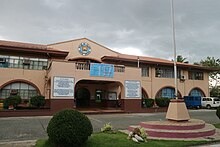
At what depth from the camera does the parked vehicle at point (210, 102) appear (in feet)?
95.3

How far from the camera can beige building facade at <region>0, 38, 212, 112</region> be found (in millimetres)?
18875

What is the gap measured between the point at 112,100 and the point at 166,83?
8515 millimetres

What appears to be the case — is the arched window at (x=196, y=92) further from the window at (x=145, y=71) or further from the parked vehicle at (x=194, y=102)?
the window at (x=145, y=71)

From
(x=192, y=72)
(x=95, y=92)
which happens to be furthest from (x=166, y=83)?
(x=95, y=92)

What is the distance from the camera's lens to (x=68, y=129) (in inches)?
245

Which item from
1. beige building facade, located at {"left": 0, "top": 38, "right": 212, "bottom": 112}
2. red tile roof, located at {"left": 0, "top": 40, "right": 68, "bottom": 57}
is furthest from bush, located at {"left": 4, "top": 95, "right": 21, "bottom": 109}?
red tile roof, located at {"left": 0, "top": 40, "right": 68, "bottom": 57}

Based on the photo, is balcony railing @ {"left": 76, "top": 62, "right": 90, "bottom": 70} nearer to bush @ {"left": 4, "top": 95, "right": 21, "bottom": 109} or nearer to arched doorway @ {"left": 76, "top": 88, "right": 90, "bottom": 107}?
bush @ {"left": 4, "top": 95, "right": 21, "bottom": 109}

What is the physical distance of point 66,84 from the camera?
734 inches

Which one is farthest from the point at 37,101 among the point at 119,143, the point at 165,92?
the point at 165,92

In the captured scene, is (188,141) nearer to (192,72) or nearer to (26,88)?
(26,88)

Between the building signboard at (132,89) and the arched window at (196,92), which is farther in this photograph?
the arched window at (196,92)

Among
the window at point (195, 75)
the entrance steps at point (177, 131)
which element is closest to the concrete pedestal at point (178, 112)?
the entrance steps at point (177, 131)

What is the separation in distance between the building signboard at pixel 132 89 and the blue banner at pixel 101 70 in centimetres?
212

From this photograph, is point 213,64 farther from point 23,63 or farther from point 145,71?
point 23,63
